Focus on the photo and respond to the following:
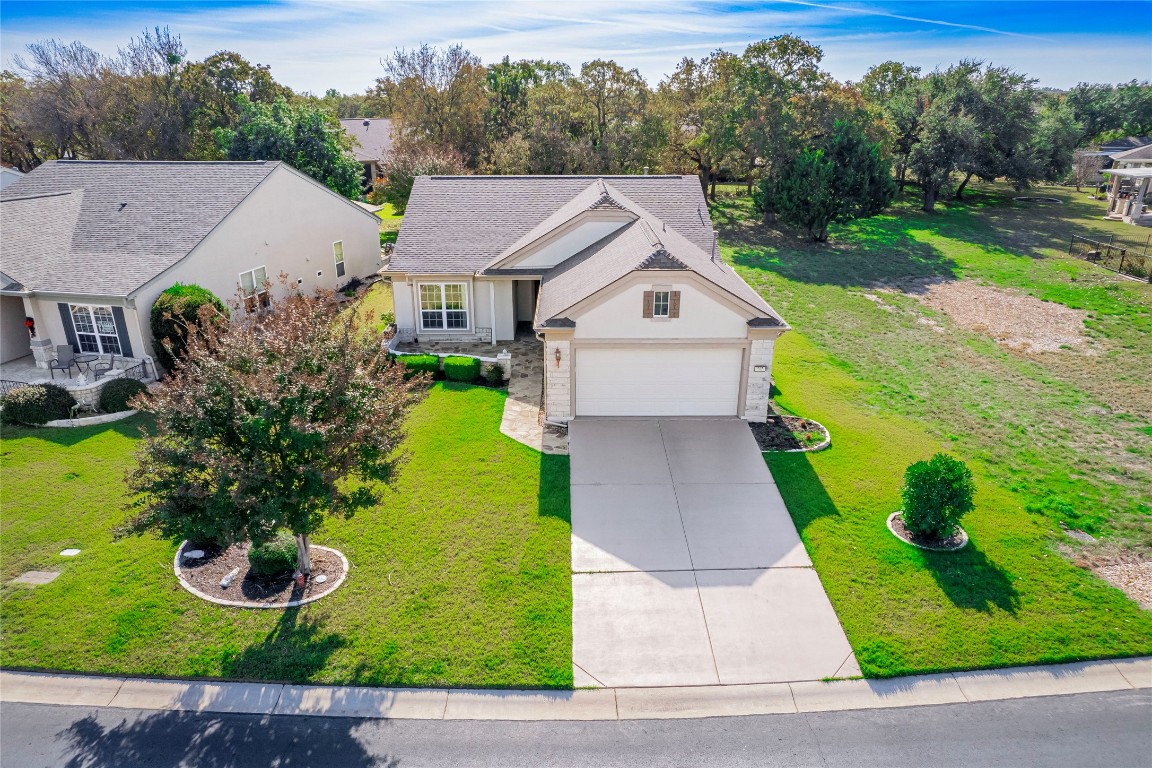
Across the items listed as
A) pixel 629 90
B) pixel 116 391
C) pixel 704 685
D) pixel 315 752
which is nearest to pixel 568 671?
pixel 704 685

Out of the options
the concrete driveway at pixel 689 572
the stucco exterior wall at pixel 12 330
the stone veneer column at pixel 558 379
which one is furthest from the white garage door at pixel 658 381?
the stucco exterior wall at pixel 12 330

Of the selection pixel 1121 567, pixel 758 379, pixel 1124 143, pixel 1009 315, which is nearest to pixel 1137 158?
pixel 1124 143

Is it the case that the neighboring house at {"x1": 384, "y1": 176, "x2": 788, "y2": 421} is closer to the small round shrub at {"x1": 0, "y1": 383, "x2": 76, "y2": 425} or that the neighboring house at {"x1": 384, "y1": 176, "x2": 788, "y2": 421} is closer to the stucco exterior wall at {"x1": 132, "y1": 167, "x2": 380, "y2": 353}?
the stucco exterior wall at {"x1": 132, "y1": 167, "x2": 380, "y2": 353}

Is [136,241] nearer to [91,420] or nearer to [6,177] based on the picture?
[91,420]

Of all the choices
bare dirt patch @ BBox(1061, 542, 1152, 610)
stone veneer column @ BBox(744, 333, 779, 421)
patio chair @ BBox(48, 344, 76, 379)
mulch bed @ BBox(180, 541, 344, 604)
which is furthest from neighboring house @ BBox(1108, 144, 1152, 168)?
patio chair @ BBox(48, 344, 76, 379)

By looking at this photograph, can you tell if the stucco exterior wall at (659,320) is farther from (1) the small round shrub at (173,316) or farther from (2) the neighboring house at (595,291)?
(1) the small round shrub at (173,316)

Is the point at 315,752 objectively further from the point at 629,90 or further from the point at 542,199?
the point at 629,90
